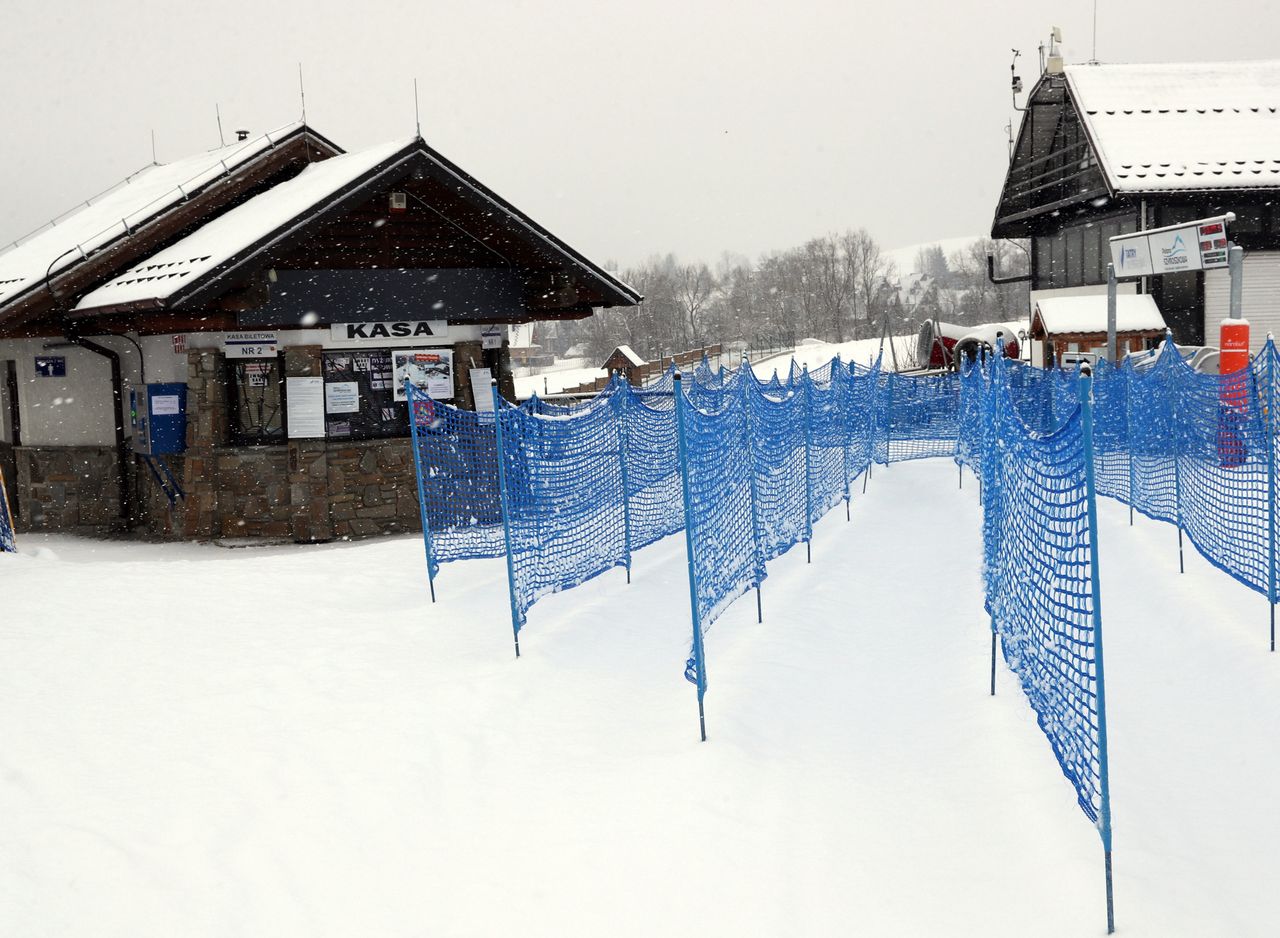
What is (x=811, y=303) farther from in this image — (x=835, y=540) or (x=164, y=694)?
(x=164, y=694)

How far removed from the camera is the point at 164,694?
694cm

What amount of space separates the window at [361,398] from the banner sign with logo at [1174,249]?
13444mm

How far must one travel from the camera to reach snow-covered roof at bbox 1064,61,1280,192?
89.2ft

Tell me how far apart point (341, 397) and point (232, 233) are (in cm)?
244

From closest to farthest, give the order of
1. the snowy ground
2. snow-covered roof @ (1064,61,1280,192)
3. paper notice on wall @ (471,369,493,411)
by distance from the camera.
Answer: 1. the snowy ground
2. paper notice on wall @ (471,369,493,411)
3. snow-covered roof @ (1064,61,1280,192)

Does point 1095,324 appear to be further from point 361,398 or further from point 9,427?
point 9,427

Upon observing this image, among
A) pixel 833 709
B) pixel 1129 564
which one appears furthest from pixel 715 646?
pixel 1129 564

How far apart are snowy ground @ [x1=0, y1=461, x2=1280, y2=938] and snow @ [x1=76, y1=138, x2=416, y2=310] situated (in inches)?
171

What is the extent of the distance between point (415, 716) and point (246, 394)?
A: 8.16 metres

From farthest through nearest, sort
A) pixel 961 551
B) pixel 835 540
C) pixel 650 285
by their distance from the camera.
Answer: pixel 650 285 < pixel 835 540 < pixel 961 551

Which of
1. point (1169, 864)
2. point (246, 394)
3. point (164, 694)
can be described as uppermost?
point (246, 394)

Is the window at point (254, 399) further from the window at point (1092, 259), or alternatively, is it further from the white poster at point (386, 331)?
the window at point (1092, 259)

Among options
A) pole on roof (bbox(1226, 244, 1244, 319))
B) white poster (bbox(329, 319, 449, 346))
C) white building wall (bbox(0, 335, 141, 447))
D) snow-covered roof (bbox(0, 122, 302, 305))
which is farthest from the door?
pole on roof (bbox(1226, 244, 1244, 319))

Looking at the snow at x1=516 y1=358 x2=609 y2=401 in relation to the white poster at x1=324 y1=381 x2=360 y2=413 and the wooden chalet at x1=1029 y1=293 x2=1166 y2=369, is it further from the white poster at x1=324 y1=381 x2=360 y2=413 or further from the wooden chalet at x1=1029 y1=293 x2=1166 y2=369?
the white poster at x1=324 y1=381 x2=360 y2=413
